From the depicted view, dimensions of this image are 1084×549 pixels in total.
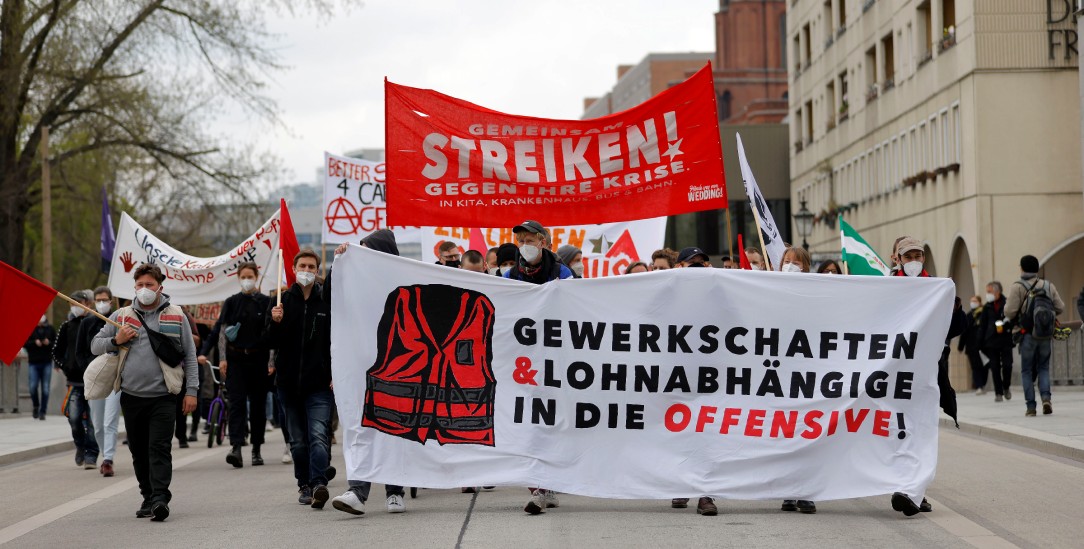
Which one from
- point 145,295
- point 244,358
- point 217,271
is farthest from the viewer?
point 217,271

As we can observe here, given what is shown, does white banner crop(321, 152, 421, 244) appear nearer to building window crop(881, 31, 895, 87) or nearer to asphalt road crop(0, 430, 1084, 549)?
asphalt road crop(0, 430, 1084, 549)

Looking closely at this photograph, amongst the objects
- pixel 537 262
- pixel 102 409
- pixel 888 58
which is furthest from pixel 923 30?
pixel 537 262

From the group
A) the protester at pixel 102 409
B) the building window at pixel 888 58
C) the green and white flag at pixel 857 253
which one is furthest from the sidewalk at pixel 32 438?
the building window at pixel 888 58

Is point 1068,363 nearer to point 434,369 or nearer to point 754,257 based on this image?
point 754,257

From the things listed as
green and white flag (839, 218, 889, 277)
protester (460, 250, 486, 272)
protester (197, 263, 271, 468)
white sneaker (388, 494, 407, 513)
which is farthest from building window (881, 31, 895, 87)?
white sneaker (388, 494, 407, 513)

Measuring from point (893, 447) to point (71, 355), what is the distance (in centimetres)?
995

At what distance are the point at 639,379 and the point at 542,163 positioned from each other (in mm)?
2543

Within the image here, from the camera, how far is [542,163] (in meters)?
12.3

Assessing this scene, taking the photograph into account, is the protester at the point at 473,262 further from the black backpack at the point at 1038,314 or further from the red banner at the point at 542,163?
the black backpack at the point at 1038,314

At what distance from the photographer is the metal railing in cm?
2742

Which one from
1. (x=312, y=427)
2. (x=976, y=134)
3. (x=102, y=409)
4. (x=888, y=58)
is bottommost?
(x=102, y=409)

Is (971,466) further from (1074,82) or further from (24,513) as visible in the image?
(1074,82)

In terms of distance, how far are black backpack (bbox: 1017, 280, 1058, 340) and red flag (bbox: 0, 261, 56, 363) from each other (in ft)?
41.5

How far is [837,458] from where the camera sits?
33.3ft
